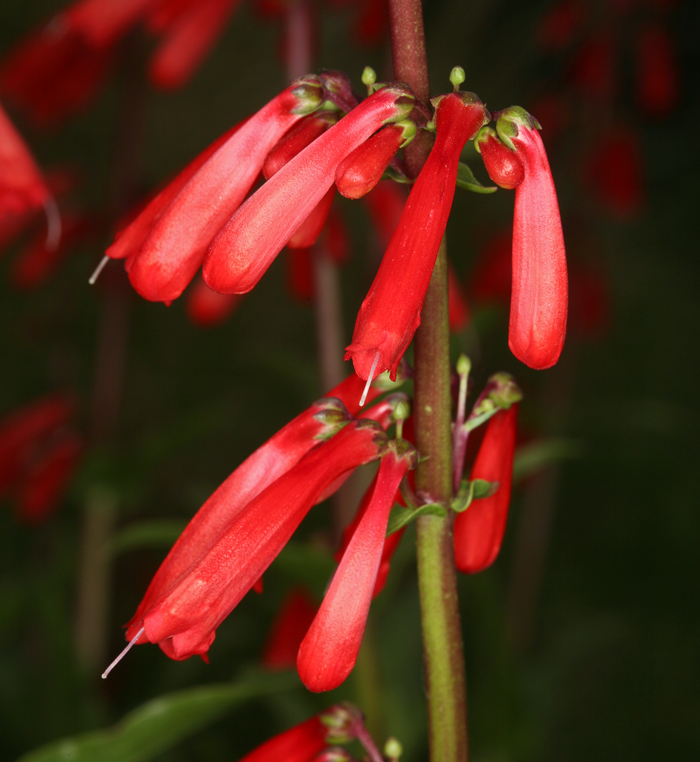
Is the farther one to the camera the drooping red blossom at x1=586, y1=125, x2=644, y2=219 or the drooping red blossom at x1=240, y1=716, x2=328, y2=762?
the drooping red blossom at x1=586, y1=125, x2=644, y2=219

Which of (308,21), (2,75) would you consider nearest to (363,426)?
(308,21)

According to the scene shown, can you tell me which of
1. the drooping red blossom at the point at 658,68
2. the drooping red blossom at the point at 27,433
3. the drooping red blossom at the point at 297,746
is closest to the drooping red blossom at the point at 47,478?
the drooping red blossom at the point at 27,433

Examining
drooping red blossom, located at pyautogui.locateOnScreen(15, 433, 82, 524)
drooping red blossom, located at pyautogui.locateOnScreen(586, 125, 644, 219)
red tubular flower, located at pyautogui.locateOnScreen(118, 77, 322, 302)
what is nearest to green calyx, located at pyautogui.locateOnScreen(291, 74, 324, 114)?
red tubular flower, located at pyautogui.locateOnScreen(118, 77, 322, 302)

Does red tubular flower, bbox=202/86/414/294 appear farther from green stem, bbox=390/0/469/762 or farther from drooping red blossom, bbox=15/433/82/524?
drooping red blossom, bbox=15/433/82/524

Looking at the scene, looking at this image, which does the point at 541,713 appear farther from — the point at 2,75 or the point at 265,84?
the point at 265,84

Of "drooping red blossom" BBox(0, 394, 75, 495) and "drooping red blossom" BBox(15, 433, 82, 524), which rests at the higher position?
"drooping red blossom" BBox(0, 394, 75, 495)

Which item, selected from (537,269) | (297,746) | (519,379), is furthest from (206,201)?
(519,379)

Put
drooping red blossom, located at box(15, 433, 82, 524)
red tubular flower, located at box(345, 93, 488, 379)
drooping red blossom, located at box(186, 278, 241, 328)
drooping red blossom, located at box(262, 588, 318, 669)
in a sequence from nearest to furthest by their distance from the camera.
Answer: red tubular flower, located at box(345, 93, 488, 379), drooping red blossom, located at box(186, 278, 241, 328), drooping red blossom, located at box(262, 588, 318, 669), drooping red blossom, located at box(15, 433, 82, 524)

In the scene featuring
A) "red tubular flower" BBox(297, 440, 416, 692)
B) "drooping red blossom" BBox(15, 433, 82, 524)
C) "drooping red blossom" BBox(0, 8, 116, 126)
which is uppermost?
"drooping red blossom" BBox(0, 8, 116, 126)
